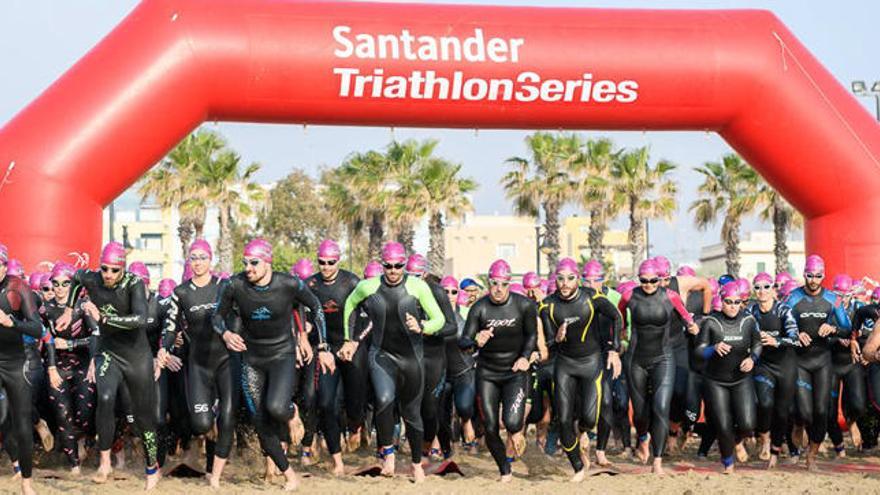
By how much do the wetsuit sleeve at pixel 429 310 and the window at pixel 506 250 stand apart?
70.6 meters

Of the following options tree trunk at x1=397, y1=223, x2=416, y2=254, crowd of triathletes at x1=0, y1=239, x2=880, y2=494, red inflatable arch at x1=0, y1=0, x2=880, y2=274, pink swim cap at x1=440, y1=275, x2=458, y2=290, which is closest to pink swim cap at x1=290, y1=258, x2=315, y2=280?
crowd of triathletes at x1=0, y1=239, x2=880, y2=494

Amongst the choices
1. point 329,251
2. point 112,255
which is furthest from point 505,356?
point 112,255

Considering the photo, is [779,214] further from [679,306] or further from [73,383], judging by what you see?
[73,383]

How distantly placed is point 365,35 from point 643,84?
3.38m

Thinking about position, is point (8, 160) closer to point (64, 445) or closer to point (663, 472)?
point (64, 445)

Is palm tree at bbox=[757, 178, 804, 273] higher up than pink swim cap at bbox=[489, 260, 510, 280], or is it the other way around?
palm tree at bbox=[757, 178, 804, 273]

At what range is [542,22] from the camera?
546 inches

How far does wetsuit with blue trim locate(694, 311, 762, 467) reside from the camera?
10555 millimetres

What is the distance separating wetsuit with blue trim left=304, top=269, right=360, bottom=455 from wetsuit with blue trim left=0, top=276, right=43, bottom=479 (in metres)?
2.82

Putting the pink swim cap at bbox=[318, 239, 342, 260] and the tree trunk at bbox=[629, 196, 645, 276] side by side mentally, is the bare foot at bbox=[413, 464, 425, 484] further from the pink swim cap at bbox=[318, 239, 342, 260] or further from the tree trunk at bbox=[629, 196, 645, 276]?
the tree trunk at bbox=[629, 196, 645, 276]

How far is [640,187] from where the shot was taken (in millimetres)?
32594

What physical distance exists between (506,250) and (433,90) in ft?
222

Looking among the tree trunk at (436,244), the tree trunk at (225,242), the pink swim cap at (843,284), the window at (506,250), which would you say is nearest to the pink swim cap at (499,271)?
the pink swim cap at (843,284)

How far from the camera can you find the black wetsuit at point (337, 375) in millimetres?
10938
